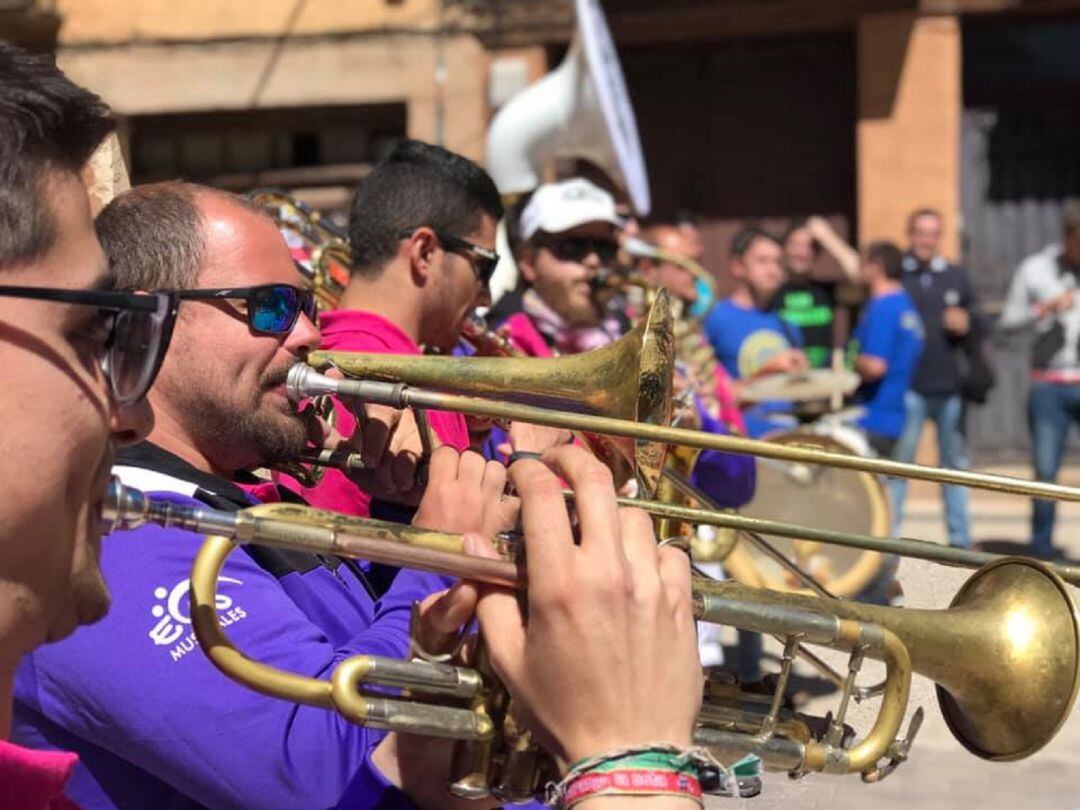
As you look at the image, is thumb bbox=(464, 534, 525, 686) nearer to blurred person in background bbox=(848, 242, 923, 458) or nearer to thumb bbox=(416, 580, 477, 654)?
thumb bbox=(416, 580, 477, 654)

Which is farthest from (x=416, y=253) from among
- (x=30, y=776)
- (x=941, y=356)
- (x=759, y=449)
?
(x=941, y=356)

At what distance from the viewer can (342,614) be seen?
2135 mm

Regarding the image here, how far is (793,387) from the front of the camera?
7.07 m

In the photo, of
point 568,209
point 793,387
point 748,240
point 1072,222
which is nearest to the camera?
point 568,209

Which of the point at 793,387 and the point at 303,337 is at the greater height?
the point at 303,337

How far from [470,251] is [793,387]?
3519 mm

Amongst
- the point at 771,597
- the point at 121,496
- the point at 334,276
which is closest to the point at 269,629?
the point at 121,496

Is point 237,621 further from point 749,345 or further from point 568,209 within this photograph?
point 749,345

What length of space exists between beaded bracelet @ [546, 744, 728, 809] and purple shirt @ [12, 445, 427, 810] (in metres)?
0.37

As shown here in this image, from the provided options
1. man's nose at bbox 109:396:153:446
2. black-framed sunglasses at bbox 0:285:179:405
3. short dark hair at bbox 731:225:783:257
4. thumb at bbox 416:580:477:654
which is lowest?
thumb at bbox 416:580:477:654

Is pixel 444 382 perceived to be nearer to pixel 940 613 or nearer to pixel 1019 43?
pixel 940 613

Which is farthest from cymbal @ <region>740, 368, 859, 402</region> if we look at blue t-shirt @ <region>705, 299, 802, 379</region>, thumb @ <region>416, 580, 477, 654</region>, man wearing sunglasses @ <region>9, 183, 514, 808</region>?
thumb @ <region>416, 580, 477, 654</region>

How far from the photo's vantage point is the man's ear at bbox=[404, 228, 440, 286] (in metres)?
3.72

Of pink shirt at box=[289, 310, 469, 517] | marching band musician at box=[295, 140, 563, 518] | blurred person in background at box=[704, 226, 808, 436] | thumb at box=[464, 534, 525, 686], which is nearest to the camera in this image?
thumb at box=[464, 534, 525, 686]
